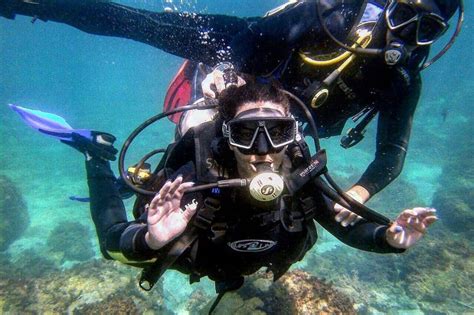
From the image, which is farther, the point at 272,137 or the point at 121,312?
the point at 121,312

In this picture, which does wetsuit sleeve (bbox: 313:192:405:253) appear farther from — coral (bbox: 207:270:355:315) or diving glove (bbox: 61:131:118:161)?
diving glove (bbox: 61:131:118:161)

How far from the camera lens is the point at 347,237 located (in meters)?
3.42

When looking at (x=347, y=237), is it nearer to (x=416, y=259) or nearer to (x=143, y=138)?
(x=416, y=259)

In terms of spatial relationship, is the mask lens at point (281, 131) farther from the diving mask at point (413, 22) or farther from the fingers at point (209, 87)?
the diving mask at point (413, 22)

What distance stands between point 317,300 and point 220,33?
456cm

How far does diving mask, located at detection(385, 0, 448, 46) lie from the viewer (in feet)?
11.7

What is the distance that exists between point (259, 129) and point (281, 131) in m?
0.22

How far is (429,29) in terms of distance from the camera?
3670 millimetres

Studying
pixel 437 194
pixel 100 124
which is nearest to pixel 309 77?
pixel 437 194

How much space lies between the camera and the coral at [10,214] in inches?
500

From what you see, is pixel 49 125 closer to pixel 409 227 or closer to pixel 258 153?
pixel 258 153

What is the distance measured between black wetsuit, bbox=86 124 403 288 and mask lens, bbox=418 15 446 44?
6.94ft

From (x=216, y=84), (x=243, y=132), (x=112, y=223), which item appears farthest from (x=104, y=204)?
(x=243, y=132)

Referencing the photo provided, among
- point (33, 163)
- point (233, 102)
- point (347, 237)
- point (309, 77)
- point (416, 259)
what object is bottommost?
point (33, 163)
